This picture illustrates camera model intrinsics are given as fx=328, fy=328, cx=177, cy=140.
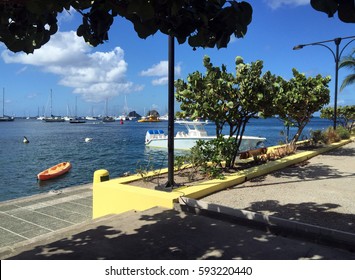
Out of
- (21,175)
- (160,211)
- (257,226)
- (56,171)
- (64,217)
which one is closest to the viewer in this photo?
(257,226)

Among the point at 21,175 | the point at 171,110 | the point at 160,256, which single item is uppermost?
the point at 171,110

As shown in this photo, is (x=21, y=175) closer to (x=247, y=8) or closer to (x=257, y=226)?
(x=257, y=226)

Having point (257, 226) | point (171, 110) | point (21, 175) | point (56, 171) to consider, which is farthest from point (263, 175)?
point (21, 175)

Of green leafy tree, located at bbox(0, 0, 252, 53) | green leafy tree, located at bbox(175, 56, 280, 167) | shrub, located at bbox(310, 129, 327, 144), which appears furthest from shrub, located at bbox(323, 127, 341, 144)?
green leafy tree, located at bbox(0, 0, 252, 53)

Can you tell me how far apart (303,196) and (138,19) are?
567cm

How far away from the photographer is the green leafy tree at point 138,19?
2574 mm

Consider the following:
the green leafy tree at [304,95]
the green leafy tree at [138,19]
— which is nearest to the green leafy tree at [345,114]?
the green leafy tree at [304,95]

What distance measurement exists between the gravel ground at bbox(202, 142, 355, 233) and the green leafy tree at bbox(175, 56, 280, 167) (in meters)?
1.88

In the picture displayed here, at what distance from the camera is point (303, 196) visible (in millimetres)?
7012

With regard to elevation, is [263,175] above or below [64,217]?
above

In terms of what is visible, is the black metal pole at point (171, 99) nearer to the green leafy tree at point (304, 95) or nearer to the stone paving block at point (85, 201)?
the stone paving block at point (85, 201)

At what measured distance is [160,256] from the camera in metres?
4.02

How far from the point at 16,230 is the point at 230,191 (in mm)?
4895

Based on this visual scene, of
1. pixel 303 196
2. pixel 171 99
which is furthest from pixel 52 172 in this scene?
pixel 303 196
